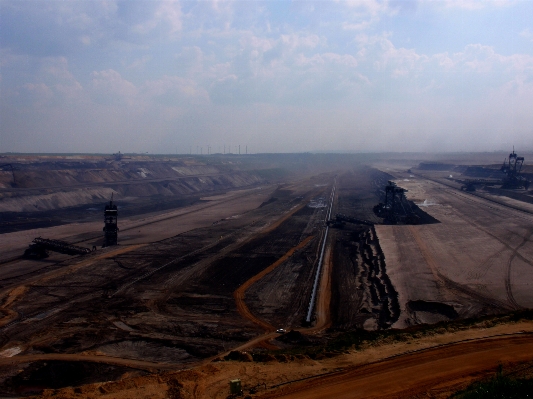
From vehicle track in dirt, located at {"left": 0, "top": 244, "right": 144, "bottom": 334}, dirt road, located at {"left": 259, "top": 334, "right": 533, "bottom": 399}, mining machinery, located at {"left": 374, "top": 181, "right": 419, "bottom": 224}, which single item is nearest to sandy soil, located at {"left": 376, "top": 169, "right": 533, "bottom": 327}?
mining machinery, located at {"left": 374, "top": 181, "right": 419, "bottom": 224}

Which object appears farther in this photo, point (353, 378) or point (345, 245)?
point (345, 245)

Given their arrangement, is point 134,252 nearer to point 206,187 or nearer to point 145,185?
point 145,185

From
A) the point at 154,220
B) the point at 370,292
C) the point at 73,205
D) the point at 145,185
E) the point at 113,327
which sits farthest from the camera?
the point at 145,185

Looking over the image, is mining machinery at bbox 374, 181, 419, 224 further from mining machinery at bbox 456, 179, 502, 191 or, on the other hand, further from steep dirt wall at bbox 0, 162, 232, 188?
steep dirt wall at bbox 0, 162, 232, 188

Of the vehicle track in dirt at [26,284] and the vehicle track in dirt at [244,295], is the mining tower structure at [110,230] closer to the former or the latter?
the vehicle track in dirt at [26,284]

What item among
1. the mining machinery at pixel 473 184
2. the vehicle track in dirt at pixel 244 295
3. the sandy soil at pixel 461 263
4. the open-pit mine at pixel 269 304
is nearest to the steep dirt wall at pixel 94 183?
the open-pit mine at pixel 269 304

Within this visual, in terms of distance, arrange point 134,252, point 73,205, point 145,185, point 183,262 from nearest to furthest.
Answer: point 183,262
point 134,252
point 73,205
point 145,185

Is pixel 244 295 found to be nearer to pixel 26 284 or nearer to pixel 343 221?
pixel 26 284

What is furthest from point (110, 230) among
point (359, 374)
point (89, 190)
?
point (89, 190)

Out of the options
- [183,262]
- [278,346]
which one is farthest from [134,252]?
[278,346]
